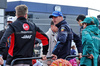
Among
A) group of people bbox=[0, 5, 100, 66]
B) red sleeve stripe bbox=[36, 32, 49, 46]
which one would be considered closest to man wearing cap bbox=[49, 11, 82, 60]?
group of people bbox=[0, 5, 100, 66]

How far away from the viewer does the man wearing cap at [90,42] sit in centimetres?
623

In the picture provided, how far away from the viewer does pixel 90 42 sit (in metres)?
6.20

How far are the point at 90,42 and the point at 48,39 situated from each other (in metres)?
1.20

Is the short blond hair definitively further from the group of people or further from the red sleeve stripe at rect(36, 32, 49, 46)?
the red sleeve stripe at rect(36, 32, 49, 46)

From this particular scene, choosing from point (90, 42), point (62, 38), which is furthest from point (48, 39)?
point (90, 42)

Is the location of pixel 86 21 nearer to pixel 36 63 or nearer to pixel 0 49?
pixel 36 63

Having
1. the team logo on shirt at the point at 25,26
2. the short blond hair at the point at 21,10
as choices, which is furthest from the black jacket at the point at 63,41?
the short blond hair at the point at 21,10

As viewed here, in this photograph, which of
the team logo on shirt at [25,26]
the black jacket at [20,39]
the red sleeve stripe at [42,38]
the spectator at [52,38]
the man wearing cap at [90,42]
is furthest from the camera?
the spectator at [52,38]

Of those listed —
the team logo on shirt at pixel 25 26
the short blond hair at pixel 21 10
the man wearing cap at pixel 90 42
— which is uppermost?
the short blond hair at pixel 21 10

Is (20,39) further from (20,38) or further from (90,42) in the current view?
(90,42)

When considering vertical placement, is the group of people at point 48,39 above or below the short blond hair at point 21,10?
below

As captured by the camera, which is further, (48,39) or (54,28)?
(54,28)

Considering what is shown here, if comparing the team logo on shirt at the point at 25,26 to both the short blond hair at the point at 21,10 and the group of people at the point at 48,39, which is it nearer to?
the group of people at the point at 48,39

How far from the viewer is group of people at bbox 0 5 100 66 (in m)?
4.94
